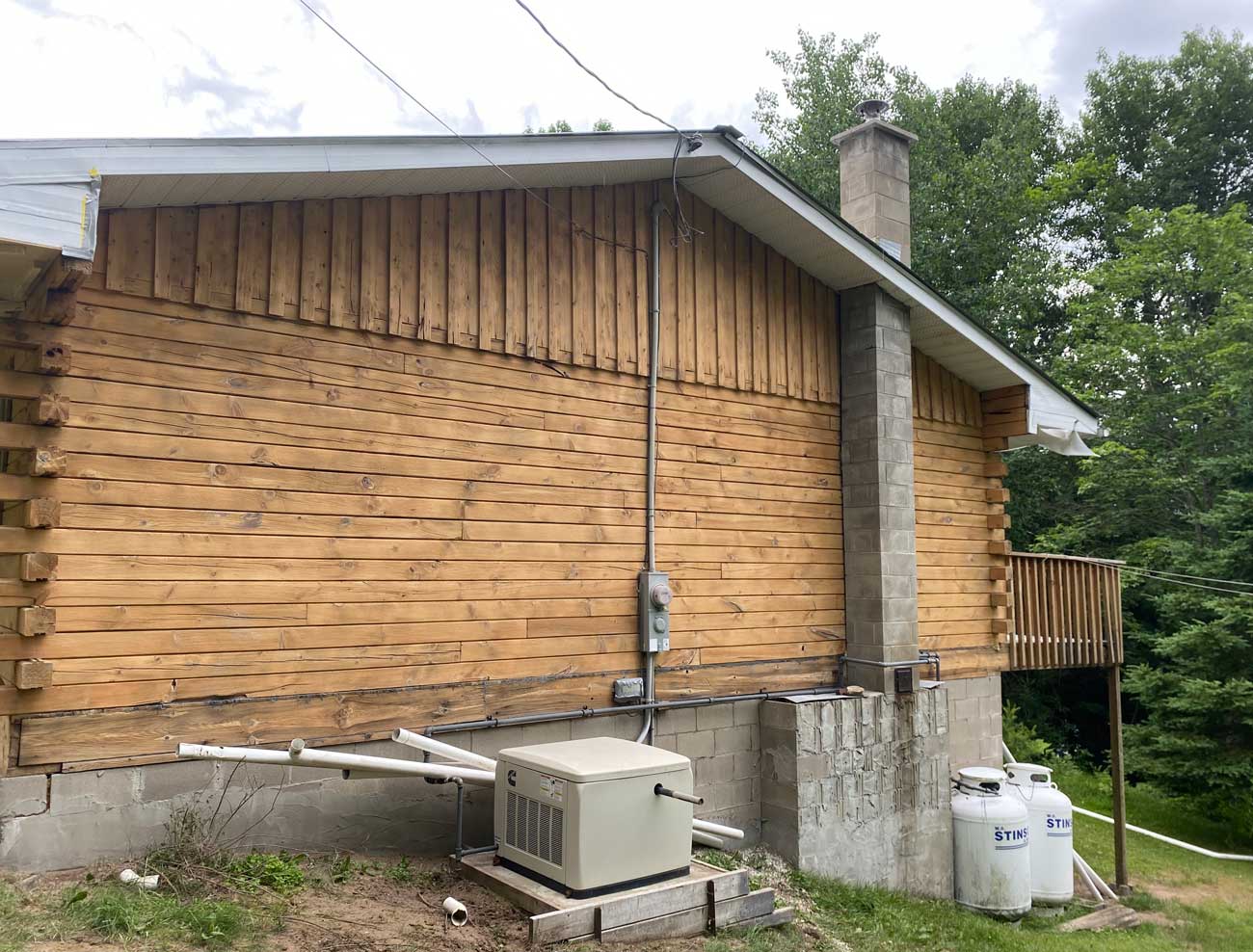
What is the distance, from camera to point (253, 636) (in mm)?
5754

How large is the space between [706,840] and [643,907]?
74.7 inches

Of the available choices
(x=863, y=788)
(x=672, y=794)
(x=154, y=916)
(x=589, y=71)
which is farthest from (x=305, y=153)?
(x=863, y=788)

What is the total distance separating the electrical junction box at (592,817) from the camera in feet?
17.7

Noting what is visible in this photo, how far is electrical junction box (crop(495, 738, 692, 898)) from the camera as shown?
5402 mm

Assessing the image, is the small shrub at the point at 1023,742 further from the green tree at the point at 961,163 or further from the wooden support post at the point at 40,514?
the wooden support post at the point at 40,514

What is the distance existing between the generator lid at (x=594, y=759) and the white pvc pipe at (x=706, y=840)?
1.25m

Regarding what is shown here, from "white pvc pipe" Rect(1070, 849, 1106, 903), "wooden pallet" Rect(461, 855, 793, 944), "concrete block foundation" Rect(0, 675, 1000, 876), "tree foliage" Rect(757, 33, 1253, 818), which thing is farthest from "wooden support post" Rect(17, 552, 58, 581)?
"tree foliage" Rect(757, 33, 1253, 818)

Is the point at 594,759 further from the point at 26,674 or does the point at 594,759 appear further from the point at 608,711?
the point at 26,674

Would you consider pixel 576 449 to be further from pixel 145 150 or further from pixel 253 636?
pixel 145 150

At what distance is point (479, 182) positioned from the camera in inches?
265

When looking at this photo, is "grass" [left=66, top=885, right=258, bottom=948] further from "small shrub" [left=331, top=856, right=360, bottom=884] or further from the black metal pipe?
the black metal pipe

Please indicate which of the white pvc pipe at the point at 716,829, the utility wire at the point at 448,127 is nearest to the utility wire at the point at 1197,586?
the white pvc pipe at the point at 716,829

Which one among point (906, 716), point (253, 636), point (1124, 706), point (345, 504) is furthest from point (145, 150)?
point (1124, 706)

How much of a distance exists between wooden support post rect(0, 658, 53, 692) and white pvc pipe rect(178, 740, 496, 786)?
75cm
